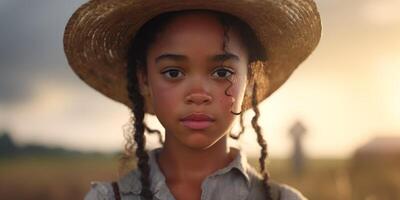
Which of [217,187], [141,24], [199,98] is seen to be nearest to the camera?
[199,98]

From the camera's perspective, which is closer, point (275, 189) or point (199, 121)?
point (199, 121)

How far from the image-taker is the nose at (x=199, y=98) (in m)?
2.68

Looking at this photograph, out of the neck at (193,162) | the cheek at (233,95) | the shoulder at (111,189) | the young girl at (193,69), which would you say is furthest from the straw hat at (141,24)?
the shoulder at (111,189)

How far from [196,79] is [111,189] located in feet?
1.65

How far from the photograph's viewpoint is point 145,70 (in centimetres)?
297

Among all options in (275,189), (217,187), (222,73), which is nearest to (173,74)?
(222,73)

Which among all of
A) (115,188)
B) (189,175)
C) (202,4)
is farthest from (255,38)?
(115,188)

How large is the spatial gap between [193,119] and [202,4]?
399mm

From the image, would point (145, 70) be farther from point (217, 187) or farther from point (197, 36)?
point (217, 187)

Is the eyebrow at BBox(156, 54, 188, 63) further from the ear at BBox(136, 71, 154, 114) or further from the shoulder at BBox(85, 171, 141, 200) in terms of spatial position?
the shoulder at BBox(85, 171, 141, 200)

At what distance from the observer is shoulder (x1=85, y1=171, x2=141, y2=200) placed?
283cm

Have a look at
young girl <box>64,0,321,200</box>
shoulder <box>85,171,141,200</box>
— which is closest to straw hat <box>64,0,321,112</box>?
young girl <box>64,0,321,200</box>

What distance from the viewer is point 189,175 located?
2893 millimetres

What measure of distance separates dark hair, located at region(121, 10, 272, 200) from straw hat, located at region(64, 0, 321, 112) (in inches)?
1.1
